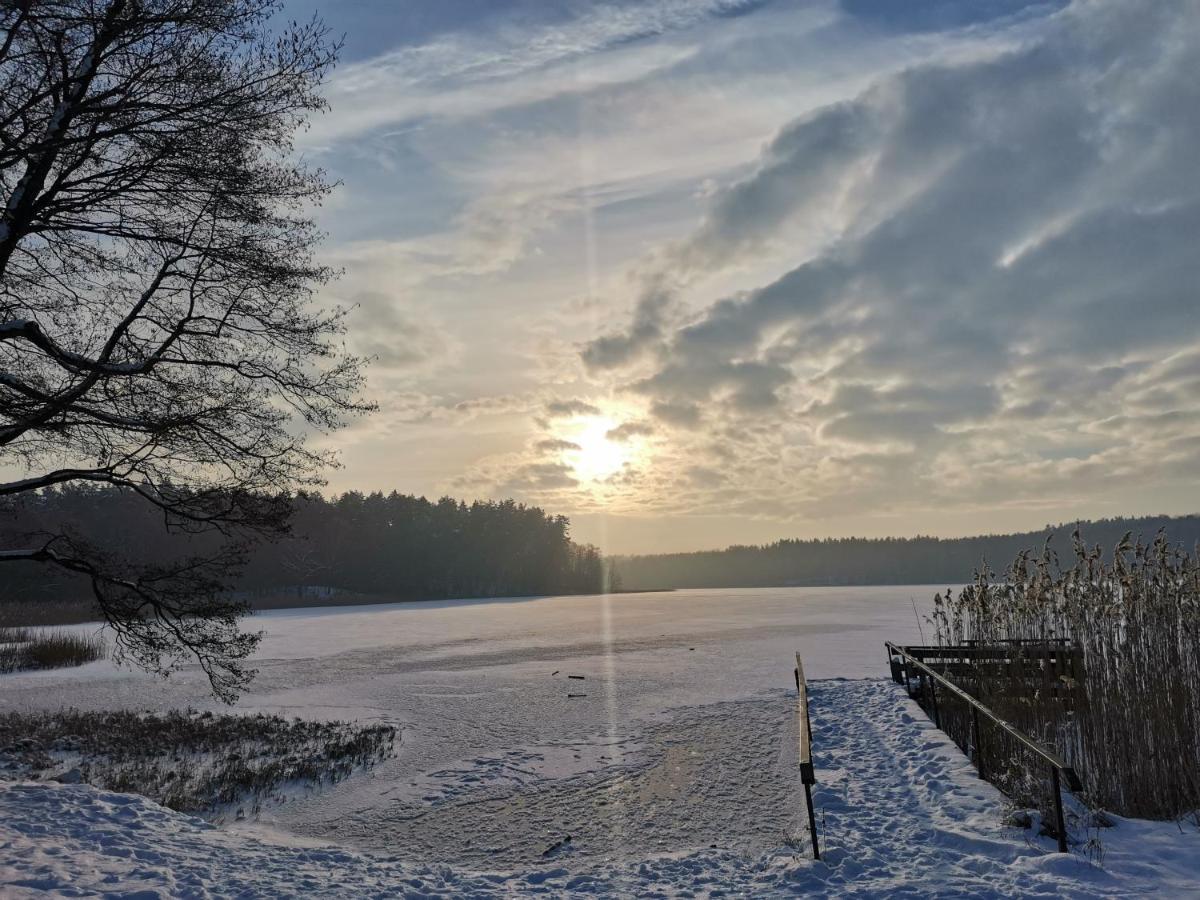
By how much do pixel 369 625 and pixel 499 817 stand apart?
3827cm

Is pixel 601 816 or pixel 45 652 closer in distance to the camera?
pixel 601 816

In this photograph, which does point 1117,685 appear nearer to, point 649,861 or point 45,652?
point 649,861

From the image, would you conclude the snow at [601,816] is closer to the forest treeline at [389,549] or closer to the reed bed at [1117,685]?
the reed bed at [1117,685]

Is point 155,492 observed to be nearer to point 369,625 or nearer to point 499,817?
point 499,817

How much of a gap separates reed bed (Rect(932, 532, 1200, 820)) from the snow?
947 mm

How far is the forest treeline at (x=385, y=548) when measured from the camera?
72.7m

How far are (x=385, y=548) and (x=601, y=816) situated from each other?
89688mm

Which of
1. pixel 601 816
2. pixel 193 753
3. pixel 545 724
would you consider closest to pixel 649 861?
pixel 601 816

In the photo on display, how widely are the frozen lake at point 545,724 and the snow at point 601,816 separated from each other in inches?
2.6

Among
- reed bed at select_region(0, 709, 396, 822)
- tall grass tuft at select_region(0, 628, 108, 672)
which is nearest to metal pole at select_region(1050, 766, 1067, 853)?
reed bed at select_region(0, 709, 396, 822)

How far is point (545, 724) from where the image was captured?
16.9m

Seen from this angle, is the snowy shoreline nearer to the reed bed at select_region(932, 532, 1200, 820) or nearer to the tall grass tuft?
the reed bed at select_region(932, 532, 1200, 820)

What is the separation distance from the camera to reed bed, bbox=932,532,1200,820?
9.31m

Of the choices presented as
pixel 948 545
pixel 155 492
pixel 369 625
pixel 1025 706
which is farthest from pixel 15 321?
pixel 948 545
